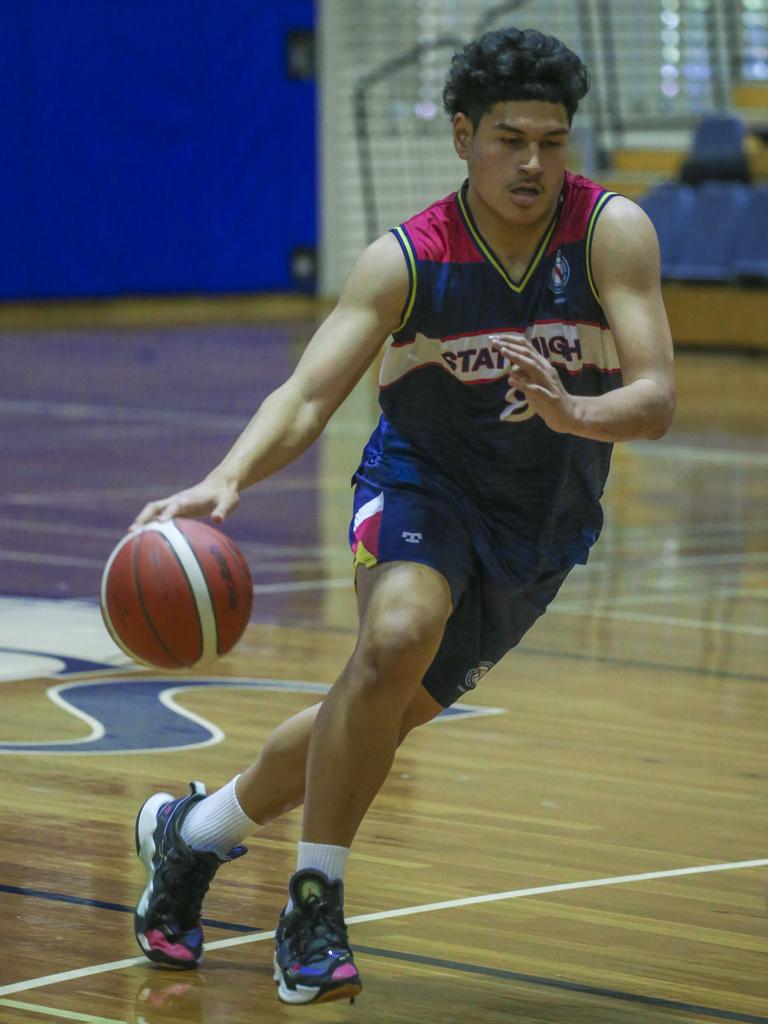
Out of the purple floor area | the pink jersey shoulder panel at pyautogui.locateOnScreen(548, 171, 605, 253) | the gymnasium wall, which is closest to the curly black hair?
the pink jersey shoulder panel at pyautogui.locateOnScreen(548, 171, 605, 253)

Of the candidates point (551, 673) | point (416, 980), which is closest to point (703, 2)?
point (551, 673)

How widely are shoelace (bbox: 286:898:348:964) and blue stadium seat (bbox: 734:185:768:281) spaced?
14591mm

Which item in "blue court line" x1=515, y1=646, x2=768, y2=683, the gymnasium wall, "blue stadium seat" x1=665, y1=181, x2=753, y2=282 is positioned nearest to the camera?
"blue court line" x1=515, y1=646, x2=768, y2=683

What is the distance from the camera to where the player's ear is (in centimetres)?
382

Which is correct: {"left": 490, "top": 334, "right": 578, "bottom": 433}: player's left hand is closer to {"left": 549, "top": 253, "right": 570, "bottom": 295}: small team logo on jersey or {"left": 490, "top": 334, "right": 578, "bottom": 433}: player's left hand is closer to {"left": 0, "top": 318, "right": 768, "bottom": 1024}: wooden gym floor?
{"left": 549, "top": 253, "right": 570, "bottom": 295}: small team logo on jersey

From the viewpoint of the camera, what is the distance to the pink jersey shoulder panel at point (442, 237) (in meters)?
3.77

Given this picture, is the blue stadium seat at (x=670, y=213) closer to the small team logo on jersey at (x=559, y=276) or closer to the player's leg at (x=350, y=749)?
the small team logo on jersey at (x=559, y=276)

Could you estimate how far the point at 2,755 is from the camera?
535 centimetres

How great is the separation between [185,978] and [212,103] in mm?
18790

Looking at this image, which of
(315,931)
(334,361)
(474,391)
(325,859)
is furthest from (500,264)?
(315,931)

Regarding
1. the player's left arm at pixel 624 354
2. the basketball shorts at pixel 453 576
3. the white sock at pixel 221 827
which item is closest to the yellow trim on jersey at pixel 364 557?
the basketball shorts at pixel 453 576

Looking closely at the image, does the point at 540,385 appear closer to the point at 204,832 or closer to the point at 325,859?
the point at 325,859

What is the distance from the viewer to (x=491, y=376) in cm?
374

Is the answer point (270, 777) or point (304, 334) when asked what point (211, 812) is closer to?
point (270, 777)
